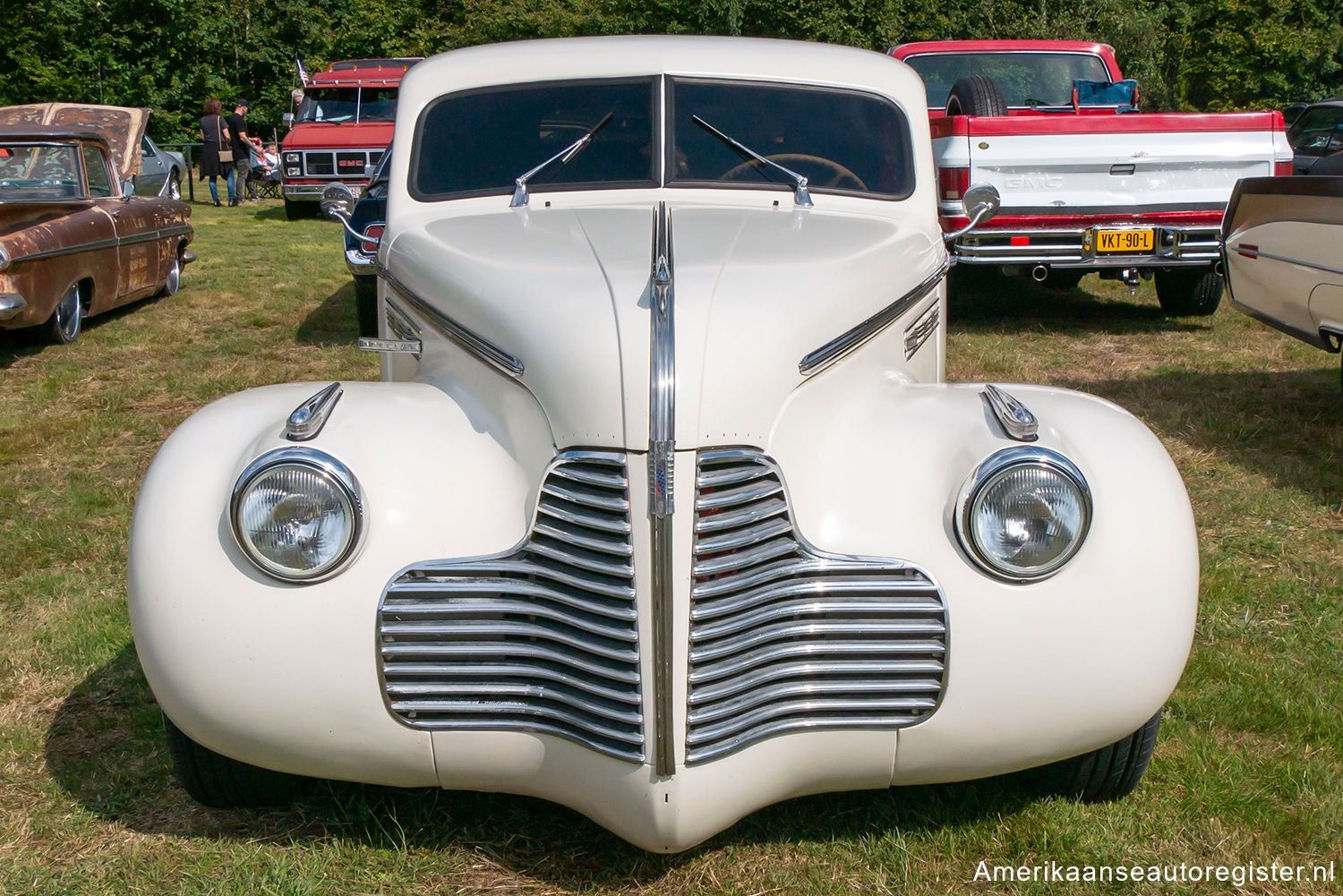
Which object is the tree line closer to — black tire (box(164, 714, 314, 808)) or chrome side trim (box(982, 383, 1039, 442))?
chrome side trim (box(982, 383, 1039, 442))

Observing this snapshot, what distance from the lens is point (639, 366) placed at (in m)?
2.29

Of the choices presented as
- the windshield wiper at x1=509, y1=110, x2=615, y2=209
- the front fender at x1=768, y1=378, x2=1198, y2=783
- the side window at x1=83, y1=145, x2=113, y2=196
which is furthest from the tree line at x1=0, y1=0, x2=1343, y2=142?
the front fender at x1=768, y1=378, x2=1198, y2=783

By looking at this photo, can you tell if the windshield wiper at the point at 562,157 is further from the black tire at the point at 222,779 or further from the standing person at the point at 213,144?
the standing person at the point at 213,144

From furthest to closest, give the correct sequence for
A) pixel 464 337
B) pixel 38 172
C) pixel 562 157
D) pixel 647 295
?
pixel 38 172, pixel 562 157, pixel 464 337, pixel 647 295

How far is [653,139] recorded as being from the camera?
357cm

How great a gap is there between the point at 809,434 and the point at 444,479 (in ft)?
2.55

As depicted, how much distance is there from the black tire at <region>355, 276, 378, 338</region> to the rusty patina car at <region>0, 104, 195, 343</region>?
1.87 meters

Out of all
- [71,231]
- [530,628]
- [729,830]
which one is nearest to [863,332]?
[530,628]

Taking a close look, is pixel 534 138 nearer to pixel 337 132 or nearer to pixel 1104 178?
pixel 1104 178

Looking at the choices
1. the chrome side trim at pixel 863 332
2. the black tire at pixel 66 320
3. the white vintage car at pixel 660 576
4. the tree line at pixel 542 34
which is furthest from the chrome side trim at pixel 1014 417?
the tree line at pixel 542 34

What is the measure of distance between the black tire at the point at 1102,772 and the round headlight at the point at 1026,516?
581 millimetres

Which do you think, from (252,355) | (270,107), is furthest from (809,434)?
(270,107)

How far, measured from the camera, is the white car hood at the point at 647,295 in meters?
2.31

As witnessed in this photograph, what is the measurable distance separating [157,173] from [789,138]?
12.4 m
